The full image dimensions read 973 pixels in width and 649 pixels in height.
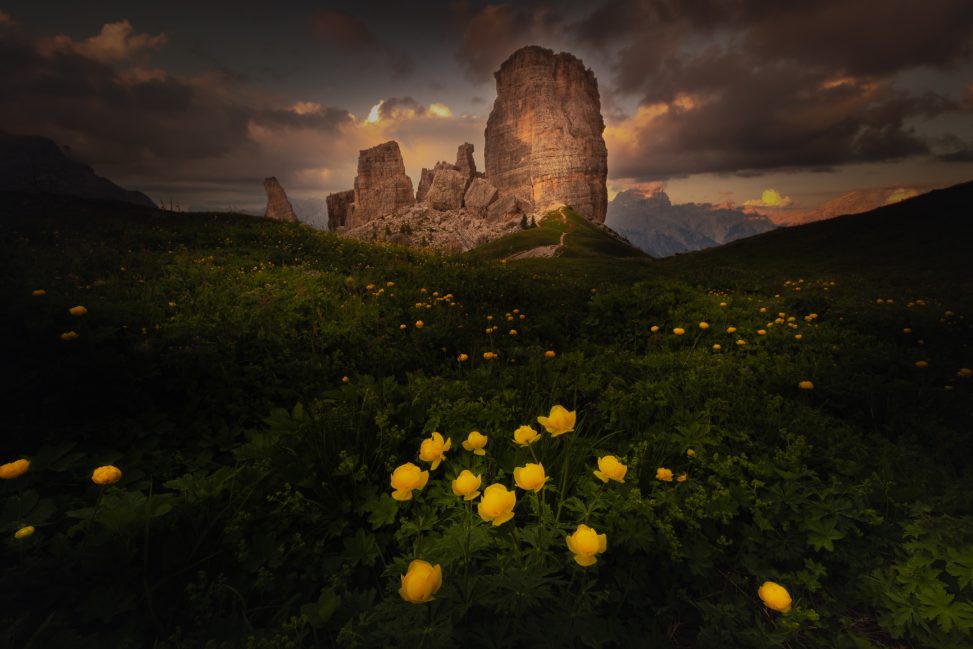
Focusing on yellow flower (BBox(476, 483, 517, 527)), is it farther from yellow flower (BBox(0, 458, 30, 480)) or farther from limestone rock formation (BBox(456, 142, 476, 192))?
limestone rock formation (BBox(456, 142, 476, 192))

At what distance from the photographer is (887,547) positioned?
7.57ft

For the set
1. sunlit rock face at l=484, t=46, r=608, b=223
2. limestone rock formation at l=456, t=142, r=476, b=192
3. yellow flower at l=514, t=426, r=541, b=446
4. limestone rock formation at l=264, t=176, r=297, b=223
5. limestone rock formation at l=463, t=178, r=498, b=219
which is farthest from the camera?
limestone rock formation at l=264, t=176, r=297, b=223

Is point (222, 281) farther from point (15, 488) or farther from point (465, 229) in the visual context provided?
point (465, 229)

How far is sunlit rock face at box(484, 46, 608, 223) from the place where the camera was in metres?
110

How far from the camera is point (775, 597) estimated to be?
162 centimetres

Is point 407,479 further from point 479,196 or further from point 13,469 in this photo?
point 479,196

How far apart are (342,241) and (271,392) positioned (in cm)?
1077

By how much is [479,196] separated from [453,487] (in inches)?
4456

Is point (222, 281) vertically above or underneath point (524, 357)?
above

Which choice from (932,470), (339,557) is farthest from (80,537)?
(932,470)

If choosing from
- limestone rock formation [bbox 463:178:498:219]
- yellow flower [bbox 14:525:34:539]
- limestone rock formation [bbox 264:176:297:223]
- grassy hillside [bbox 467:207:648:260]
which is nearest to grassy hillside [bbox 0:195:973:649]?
yellow flower [bbox 14:525:34:539]

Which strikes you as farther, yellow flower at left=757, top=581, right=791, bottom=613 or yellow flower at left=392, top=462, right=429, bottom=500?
yellow flower at left=392, top=462, right=429, bottom=500

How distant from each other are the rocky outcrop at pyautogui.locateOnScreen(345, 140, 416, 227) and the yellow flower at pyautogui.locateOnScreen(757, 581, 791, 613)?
5046 inches

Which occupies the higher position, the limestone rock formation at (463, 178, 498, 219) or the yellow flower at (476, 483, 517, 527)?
the limestone rock formation at (463, 178, 498, 219)
